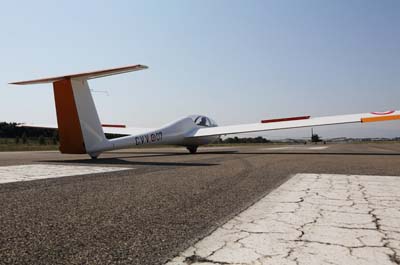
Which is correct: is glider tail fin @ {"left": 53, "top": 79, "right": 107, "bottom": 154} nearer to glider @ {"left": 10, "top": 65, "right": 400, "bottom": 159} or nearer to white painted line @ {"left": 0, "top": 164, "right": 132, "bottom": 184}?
glider @ {"left": 10, "top": 65, "right": 400, "bottom": 159}

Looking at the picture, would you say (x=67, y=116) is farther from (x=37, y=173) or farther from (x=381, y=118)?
(x=381, y=118)

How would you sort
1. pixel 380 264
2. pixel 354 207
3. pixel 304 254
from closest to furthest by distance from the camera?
pixel 380 264 → pixel 304 254 → pixel 354 207

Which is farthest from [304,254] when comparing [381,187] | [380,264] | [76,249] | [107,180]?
[107,180]

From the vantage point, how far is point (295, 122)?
21.2 metres

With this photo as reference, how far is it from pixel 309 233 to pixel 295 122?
18481mm

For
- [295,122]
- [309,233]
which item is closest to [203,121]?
[295,122]

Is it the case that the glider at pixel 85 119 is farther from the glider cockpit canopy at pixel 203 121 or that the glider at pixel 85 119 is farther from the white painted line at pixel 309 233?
the white painted line at pixel 309 233

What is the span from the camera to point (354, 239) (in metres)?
3.22

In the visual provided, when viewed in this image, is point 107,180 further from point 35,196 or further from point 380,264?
point 380,264

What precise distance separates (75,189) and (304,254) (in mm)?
4845

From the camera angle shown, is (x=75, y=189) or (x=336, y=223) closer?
(x=336, y=223)

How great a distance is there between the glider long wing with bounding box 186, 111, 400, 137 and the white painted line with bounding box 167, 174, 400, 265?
1466 centimetres

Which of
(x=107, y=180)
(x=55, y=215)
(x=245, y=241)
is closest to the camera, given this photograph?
(x=245, y=241)

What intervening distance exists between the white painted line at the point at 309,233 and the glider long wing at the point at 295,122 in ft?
48.1
